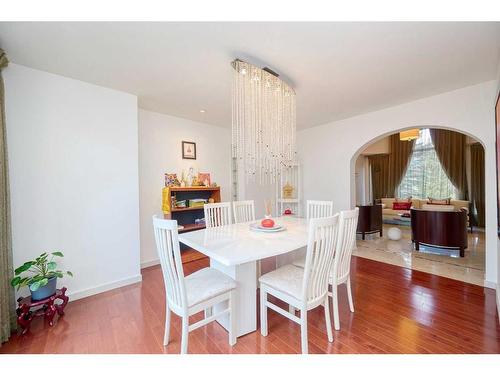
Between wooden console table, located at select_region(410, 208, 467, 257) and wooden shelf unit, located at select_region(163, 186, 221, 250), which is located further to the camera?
wooden console table, located at select_region(410, 208, 467, 257)

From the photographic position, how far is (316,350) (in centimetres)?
158

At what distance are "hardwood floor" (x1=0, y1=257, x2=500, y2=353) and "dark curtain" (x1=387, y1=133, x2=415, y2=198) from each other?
5160 millimetres

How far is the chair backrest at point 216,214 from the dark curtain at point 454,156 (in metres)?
6.67

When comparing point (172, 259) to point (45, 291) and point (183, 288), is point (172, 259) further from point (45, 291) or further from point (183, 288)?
point (45, 291)

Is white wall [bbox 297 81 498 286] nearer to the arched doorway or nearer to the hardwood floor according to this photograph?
the arched doorway

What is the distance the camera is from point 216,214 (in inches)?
107

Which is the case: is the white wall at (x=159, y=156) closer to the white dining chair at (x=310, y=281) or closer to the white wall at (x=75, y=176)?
the white wall at (x=75, y=176)

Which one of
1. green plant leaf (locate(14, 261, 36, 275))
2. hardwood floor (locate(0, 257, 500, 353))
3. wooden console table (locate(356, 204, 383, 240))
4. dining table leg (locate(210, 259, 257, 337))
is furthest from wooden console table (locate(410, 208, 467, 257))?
green plant leaf (locate(14, 261, 36, 275))

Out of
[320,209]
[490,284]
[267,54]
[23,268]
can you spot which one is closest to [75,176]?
[23,268]

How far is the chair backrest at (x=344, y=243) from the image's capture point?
1.75 meters

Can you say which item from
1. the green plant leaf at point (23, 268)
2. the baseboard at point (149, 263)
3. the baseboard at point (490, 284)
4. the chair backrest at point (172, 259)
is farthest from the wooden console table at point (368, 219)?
the green plant leaf at point (23, 268)

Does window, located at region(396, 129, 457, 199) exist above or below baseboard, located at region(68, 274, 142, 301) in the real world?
above

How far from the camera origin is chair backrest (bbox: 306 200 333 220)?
2.82 metres
